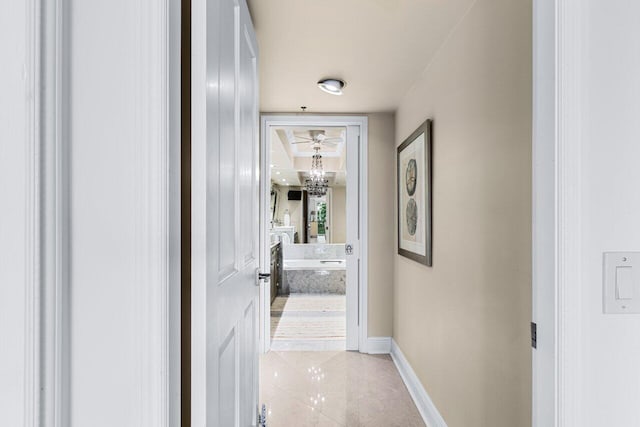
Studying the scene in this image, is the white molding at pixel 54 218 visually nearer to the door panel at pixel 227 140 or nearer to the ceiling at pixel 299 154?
the door panel at pixel 227 140

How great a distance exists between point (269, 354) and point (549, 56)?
10.6 feet

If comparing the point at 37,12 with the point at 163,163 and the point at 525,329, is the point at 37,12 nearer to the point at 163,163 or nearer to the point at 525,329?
the point at 163,163

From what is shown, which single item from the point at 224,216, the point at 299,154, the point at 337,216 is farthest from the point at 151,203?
the point at 337,216

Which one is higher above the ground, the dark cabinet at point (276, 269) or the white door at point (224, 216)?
the white door at point (224, 216)

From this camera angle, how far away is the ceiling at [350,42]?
172cm

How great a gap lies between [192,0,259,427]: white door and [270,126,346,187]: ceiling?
3078mm

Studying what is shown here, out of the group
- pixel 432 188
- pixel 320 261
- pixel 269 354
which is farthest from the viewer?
pixel 320 261

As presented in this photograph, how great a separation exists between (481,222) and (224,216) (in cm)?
113

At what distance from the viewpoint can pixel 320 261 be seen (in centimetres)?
665

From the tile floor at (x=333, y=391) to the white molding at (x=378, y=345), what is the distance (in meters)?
0.08
